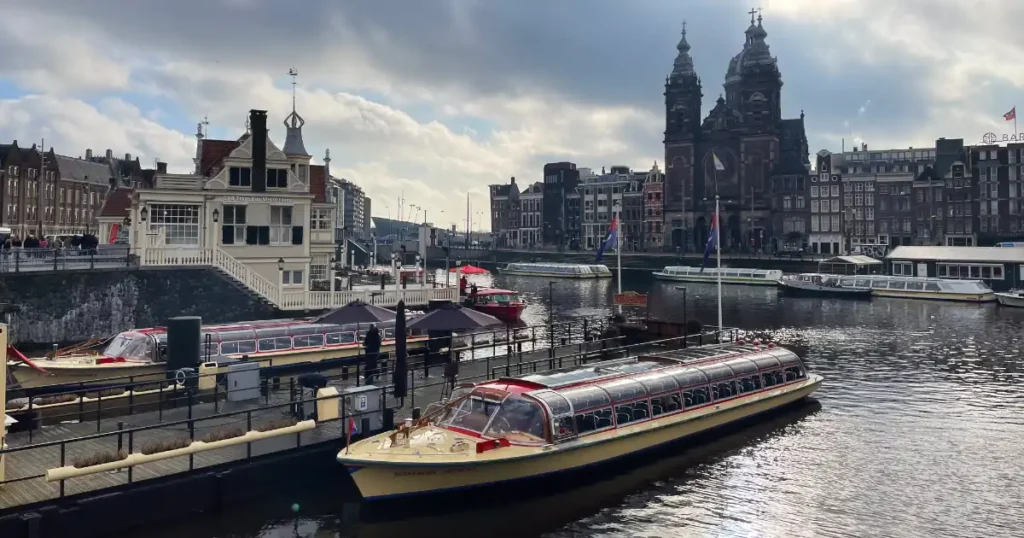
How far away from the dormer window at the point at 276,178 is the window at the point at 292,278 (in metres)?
5.49

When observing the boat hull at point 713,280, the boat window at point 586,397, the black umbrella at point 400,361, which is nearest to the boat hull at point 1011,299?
the boat hull at point 713,280

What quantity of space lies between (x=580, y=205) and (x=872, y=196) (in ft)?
230

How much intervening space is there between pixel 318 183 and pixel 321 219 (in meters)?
3.97

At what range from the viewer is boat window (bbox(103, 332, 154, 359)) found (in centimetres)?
2891

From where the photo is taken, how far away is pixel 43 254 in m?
43.4

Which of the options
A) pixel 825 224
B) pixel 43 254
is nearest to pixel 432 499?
pixel 43 254

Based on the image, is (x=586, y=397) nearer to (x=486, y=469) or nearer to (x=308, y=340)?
(x=486, y=469)

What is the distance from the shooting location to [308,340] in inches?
1312

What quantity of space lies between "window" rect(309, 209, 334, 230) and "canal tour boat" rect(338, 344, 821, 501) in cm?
3242

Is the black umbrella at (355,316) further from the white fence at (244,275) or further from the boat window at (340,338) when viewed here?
the white fence at (244,275)

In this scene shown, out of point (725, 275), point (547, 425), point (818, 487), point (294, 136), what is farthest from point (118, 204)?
point (725, 275)

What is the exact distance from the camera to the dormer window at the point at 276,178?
46594 millimetres

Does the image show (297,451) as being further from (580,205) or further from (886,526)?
(580,205)

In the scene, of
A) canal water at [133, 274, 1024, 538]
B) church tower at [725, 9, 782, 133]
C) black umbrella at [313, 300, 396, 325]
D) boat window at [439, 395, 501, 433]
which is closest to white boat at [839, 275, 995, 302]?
canal water at [133, 274, 1024, 538]
